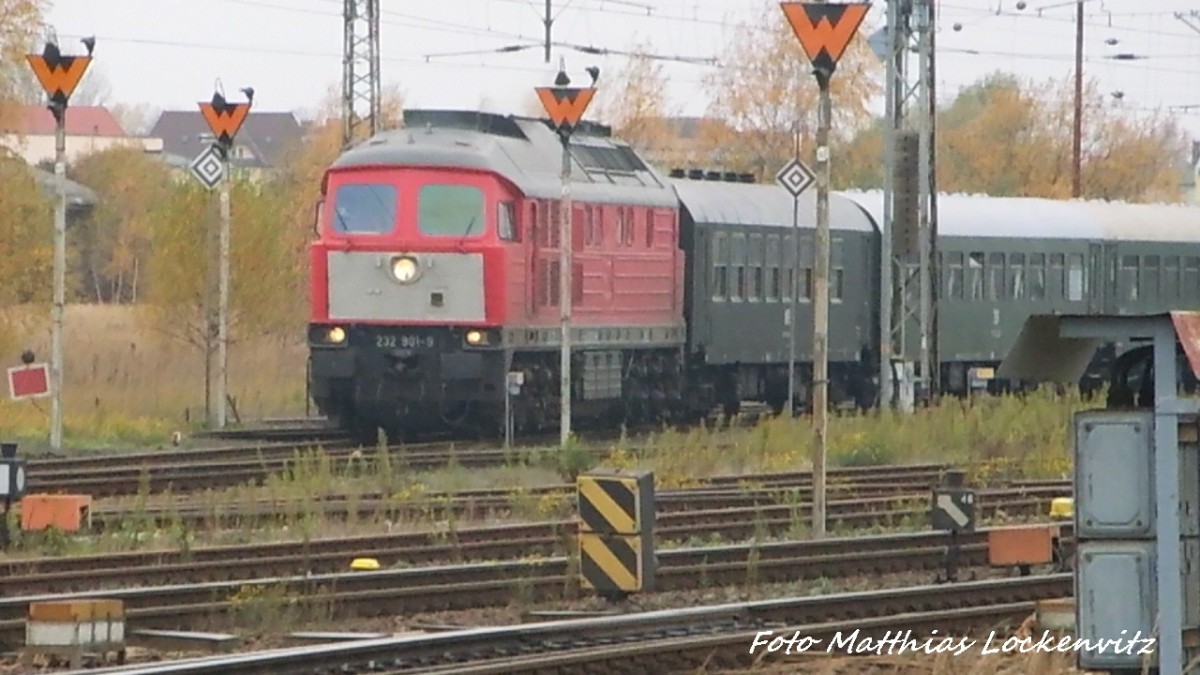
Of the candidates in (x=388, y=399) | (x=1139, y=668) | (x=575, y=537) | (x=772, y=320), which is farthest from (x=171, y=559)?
(x=772, y=320)

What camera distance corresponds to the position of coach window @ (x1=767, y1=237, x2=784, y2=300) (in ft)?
112

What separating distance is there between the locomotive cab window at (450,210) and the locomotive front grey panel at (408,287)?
1.01 ft

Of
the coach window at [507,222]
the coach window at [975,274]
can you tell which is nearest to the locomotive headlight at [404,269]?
the coach window at [507,222]

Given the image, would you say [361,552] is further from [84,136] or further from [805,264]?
[84,136]

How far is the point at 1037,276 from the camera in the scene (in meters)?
38.6

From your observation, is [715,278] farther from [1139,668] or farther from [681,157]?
[681,157]

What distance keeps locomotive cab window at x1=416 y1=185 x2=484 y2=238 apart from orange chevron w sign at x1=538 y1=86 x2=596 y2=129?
2.40 metres

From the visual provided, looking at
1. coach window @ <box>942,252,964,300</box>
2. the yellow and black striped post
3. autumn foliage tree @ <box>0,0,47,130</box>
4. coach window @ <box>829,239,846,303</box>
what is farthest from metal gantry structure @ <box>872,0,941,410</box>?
the yellow and black striped post

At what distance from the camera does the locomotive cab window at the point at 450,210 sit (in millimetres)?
27484

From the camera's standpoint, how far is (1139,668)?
8.52 m

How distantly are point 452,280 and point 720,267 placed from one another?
6.44m

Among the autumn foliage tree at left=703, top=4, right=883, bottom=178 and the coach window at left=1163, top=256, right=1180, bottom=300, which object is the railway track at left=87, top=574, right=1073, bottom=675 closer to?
the coach window at left=1163, top=256, right=1180, bottom=300

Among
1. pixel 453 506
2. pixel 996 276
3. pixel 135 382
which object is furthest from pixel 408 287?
pixel 996 276

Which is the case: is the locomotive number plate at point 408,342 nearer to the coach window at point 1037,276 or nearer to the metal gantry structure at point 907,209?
the metal gantry structure at point 907,209
